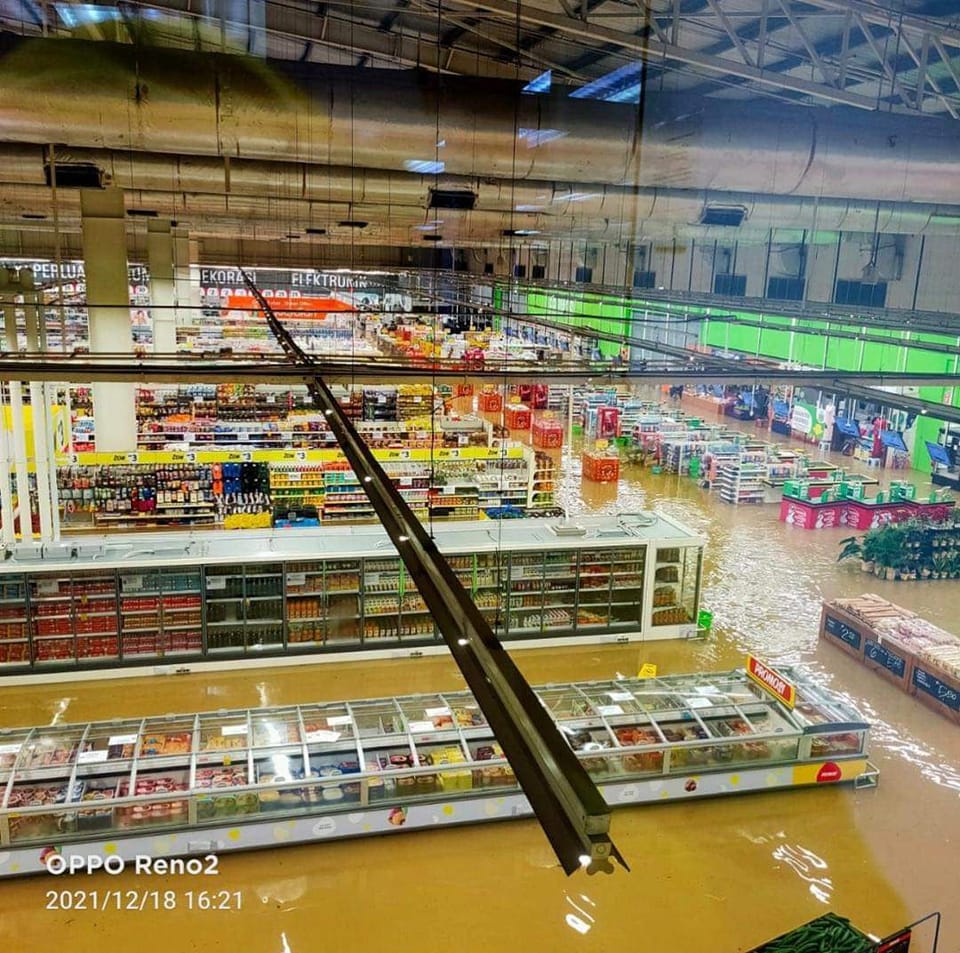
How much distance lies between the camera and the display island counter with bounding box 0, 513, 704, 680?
8828 mm

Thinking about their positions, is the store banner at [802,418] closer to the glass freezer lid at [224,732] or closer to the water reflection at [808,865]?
the water reflection at [808,865]

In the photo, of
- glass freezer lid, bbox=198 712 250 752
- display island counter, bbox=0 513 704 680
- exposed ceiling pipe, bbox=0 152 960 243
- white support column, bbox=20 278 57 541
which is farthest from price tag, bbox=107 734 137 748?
exposed ceiling pipe, bbox=0 152 960 243

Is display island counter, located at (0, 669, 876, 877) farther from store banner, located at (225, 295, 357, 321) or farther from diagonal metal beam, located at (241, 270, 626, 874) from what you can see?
store banner, located at (225, 295, 357, 321)

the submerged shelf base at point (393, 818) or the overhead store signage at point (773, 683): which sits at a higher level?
the overhead store signage at point (773, 683)

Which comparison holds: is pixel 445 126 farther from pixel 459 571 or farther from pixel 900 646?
pixel 900 646

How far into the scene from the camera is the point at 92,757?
6.32 metres

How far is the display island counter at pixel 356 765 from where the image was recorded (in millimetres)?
5980

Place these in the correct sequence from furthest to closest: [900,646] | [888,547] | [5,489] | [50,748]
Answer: [888,547]
[5,489]
[900,646]
[50,748]

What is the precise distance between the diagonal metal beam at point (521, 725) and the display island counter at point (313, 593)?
6.78m

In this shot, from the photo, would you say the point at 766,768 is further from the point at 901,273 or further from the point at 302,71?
the point at 901,273

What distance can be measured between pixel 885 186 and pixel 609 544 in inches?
214

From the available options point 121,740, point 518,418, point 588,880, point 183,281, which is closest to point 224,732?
point 121,740

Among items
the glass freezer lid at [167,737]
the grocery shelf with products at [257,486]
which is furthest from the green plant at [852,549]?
the glass freezer lid at [167,737]

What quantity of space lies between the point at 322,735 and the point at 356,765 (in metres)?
0.44
